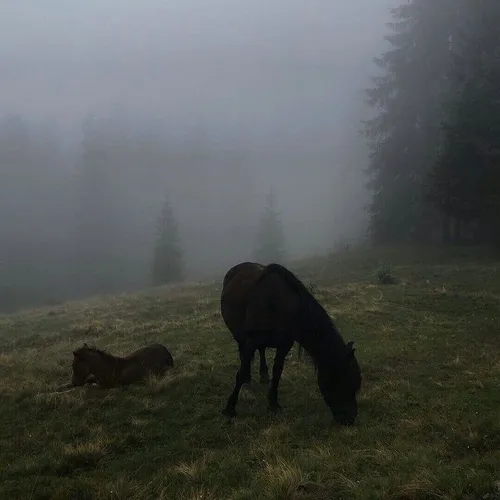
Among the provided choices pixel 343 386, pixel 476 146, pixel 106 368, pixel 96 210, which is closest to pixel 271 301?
pixel 343 386

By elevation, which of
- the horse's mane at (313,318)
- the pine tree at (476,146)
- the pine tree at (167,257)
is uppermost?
the pine tree at (476,146)

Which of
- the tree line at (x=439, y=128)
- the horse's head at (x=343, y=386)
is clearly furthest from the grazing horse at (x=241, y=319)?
the tree line at (x=439, y=128)

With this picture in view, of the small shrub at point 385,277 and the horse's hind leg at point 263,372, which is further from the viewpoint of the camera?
the small shrub at point 385,277

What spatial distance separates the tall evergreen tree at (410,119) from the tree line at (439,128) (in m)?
0.06

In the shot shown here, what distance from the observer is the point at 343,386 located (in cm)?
730

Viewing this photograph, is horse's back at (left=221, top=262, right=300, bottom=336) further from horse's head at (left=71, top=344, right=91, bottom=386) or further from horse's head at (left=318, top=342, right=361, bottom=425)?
horse's head at (left=71, top=344, right=91, bottom=386)

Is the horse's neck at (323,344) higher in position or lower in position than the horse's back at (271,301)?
lower

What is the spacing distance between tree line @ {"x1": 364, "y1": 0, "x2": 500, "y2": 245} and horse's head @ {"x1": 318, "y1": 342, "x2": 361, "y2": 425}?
18.4 metres

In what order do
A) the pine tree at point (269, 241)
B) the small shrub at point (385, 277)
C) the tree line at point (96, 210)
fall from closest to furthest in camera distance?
the small shrub at point (385, 277)
the pine tree at point (269, 241)
the tree line at point (96, 210)

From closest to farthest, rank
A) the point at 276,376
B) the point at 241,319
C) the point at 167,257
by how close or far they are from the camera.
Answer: the point at 276,376
the point at 241,319
the point at 167,257

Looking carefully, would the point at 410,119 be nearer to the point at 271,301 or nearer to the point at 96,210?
the point at 271,301

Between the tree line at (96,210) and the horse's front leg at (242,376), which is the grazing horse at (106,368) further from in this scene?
the tree line at (96,210)

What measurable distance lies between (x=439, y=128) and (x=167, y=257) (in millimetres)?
29478

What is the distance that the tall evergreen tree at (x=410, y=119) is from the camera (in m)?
30.2
